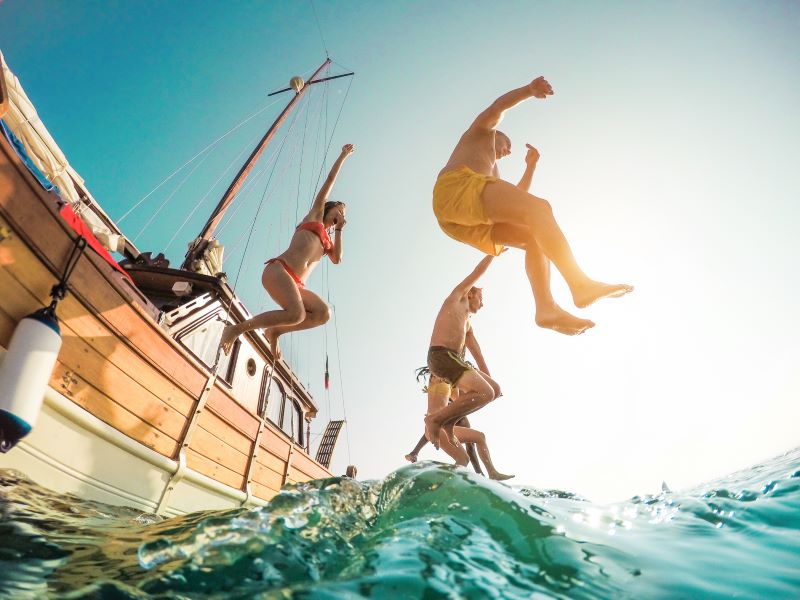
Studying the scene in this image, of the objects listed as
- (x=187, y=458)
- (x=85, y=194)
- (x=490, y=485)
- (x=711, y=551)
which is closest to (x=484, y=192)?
(x=490, y=485)

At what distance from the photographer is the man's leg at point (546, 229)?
96.2 inches

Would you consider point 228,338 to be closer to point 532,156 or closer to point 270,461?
point 270,461

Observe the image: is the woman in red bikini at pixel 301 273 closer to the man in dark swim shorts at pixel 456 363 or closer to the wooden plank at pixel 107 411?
the wooden plank at pixel 107 411

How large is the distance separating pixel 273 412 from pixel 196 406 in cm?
311

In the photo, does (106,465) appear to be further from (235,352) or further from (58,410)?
(235,352)

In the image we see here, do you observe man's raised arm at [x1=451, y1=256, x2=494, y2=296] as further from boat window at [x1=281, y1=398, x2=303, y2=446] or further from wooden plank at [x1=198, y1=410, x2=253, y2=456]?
boat window at [x1=281, y1=398, x2=303, y2=446]

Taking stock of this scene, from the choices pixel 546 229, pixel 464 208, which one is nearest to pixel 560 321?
pixel 546 229

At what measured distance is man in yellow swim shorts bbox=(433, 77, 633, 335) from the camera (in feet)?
8.24

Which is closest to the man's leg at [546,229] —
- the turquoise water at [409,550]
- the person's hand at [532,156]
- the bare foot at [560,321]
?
the bare foot at [560,321]

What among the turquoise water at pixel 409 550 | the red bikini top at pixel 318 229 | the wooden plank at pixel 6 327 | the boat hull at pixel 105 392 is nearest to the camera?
the turquoise water at pixel 409 550

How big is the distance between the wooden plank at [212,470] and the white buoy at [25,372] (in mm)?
1539

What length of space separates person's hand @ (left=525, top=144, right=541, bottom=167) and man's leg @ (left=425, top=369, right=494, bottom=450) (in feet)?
7.03

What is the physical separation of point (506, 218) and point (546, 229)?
0.28 meters

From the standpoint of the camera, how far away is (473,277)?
471cm
